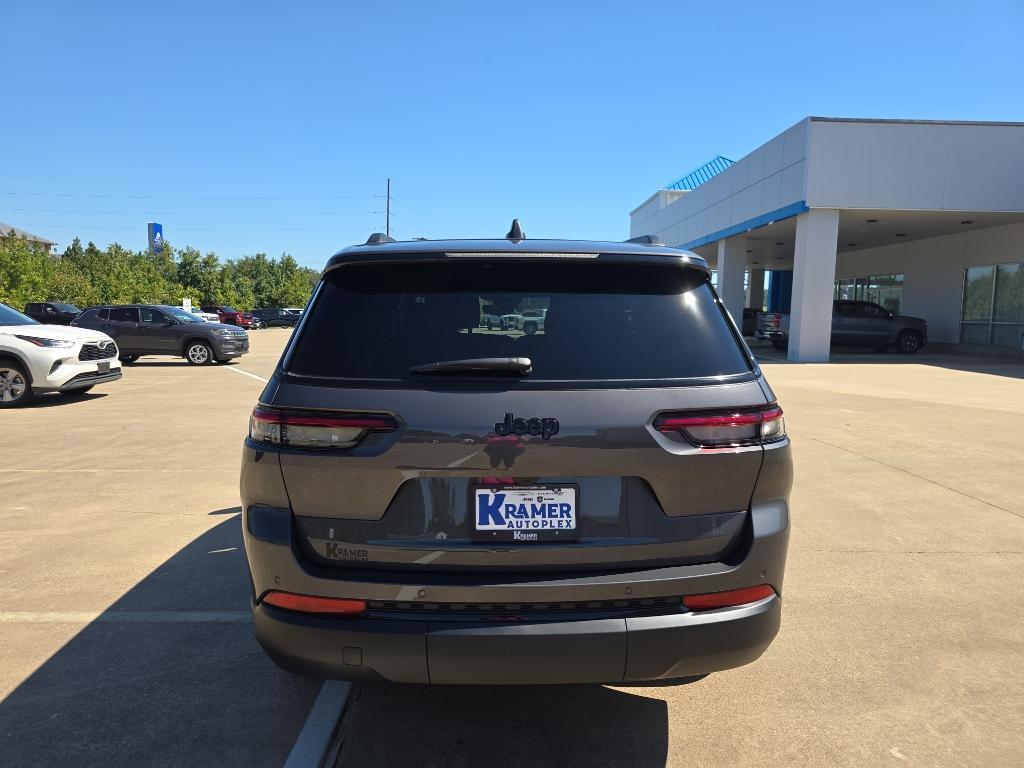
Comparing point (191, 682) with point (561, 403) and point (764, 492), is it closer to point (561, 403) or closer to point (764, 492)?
point (561, 403)

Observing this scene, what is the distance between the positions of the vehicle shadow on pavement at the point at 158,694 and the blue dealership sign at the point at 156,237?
352 ft

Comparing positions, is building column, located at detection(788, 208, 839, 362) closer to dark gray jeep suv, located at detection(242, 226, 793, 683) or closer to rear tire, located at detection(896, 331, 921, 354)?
rear tire, located at detection(896, 331, 921, 354)

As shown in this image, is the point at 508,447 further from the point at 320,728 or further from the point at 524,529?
the point at 320,728

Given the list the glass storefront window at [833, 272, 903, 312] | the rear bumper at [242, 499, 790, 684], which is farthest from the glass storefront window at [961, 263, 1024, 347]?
the rear bumper at [242, 499, 790, 684]

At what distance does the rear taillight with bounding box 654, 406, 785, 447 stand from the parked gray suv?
19596 millimetres

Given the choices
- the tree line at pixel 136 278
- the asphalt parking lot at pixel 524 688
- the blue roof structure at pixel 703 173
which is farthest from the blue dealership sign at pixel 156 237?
the asphalt parking lot at pixel 524 688

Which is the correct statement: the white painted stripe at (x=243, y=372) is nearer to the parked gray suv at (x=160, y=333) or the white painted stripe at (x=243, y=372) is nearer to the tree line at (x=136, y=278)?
the parked gray suv at (x=160, y=333)

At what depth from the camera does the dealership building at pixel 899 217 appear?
2106 cm

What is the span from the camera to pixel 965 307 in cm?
2619

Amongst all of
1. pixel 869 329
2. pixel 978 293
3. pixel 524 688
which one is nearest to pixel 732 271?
pixel 869 329

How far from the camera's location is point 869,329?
84.0 ft

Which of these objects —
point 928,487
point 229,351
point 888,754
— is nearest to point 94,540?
point 888,754

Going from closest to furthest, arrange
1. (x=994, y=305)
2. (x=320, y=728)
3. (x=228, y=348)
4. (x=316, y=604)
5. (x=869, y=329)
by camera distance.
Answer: (x=316, y=604)
(x=320, y=728)
(x=228, y=348)
(x=994, y=305)
(x=869, y=329)

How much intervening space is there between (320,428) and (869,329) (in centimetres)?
2711
